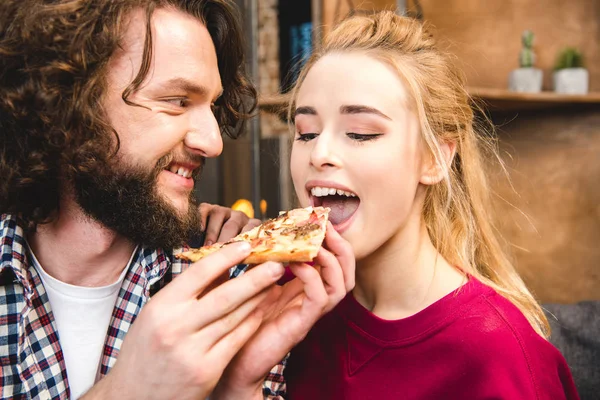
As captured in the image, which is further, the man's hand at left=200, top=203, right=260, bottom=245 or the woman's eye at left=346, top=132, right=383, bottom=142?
the man's hand at left=200, top=203, right=260, bottom=245

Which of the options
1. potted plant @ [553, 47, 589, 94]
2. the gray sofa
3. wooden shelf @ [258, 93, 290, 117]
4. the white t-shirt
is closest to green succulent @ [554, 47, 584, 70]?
potted plant @ [553, 47, 589, 94]

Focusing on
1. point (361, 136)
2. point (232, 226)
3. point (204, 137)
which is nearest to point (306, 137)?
point (361, 136)

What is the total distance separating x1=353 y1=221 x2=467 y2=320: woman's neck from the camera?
175 cm

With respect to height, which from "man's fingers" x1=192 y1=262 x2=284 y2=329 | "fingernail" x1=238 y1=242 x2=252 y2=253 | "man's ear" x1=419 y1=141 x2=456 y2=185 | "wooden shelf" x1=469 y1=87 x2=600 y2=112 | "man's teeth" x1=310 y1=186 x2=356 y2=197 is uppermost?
"wooden shelf" x1=469 y1=87 x2=600 y2=112

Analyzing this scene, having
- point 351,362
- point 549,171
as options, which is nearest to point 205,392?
point 351,362

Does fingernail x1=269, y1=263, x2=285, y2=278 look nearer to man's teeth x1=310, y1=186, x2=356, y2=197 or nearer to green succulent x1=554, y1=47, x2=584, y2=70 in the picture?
man's teeth x1=310, y1=186, x2=356, y2=197

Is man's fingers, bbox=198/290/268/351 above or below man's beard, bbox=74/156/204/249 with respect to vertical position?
below

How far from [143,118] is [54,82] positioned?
0.96 feet

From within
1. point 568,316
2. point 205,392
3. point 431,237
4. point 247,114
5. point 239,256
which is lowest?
point 568,316

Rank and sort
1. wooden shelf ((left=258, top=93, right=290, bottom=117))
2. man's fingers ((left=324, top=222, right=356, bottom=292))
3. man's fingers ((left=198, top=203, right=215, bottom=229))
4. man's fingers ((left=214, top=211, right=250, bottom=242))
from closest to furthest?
1. man's fingers ((left=324, top=222, right=356, bottom=292))
2. man's fingers ((left=214, top=211, right=250, bottom=242))
3. man's fingers ((left=198, top=203, right=215, bottom=229))
4. wooden shelf ((left=258, top=93, right=290, bottom=117))

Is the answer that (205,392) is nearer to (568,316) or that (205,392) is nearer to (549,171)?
(568,316)

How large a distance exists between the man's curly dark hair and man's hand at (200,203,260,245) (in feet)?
1.46

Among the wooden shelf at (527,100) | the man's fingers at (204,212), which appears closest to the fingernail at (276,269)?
the man's fingers at (204,212)

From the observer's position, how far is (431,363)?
1.62 metres
